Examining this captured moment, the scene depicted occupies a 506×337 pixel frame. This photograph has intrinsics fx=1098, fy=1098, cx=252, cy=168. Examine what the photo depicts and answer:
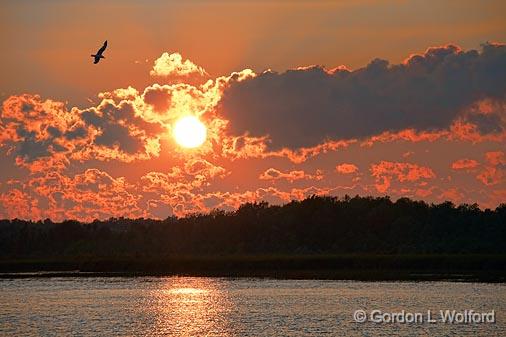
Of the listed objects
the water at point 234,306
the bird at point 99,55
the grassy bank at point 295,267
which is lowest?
the water at point 234,306

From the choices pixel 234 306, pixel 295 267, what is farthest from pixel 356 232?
pixel 234 306

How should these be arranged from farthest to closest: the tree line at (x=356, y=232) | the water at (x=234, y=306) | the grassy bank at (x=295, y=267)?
the tree line at (x=356, y=232) < the grassy bank at (x=295, y=267) < the water at (x=234, y=306)

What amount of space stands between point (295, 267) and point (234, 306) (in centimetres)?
6196

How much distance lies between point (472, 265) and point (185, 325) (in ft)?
228

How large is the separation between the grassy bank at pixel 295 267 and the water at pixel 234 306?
17.7 m

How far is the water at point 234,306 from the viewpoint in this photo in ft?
217

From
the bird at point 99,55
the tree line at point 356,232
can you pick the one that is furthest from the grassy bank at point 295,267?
the bird at point 99,55

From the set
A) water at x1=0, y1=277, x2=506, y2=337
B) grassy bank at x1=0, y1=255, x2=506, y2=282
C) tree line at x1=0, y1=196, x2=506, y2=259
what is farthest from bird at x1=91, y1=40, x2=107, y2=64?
tree line at x1=0, y1=196, x2=506, y2=259

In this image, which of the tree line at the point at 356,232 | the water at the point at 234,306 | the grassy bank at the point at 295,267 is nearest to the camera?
the water at the point at 234,306

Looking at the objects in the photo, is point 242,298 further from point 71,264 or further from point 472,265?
point 71,264

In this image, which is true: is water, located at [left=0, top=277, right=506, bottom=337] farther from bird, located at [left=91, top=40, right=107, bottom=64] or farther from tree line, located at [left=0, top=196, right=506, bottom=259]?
tree line, located at [left=0, top=196, right=506, bottom=259]

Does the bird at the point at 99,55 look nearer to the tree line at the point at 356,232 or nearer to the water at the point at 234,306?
the water at the point at 234,306

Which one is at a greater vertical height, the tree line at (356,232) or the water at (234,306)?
the tree line at (356,232)

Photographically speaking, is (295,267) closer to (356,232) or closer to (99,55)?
(356,232)
